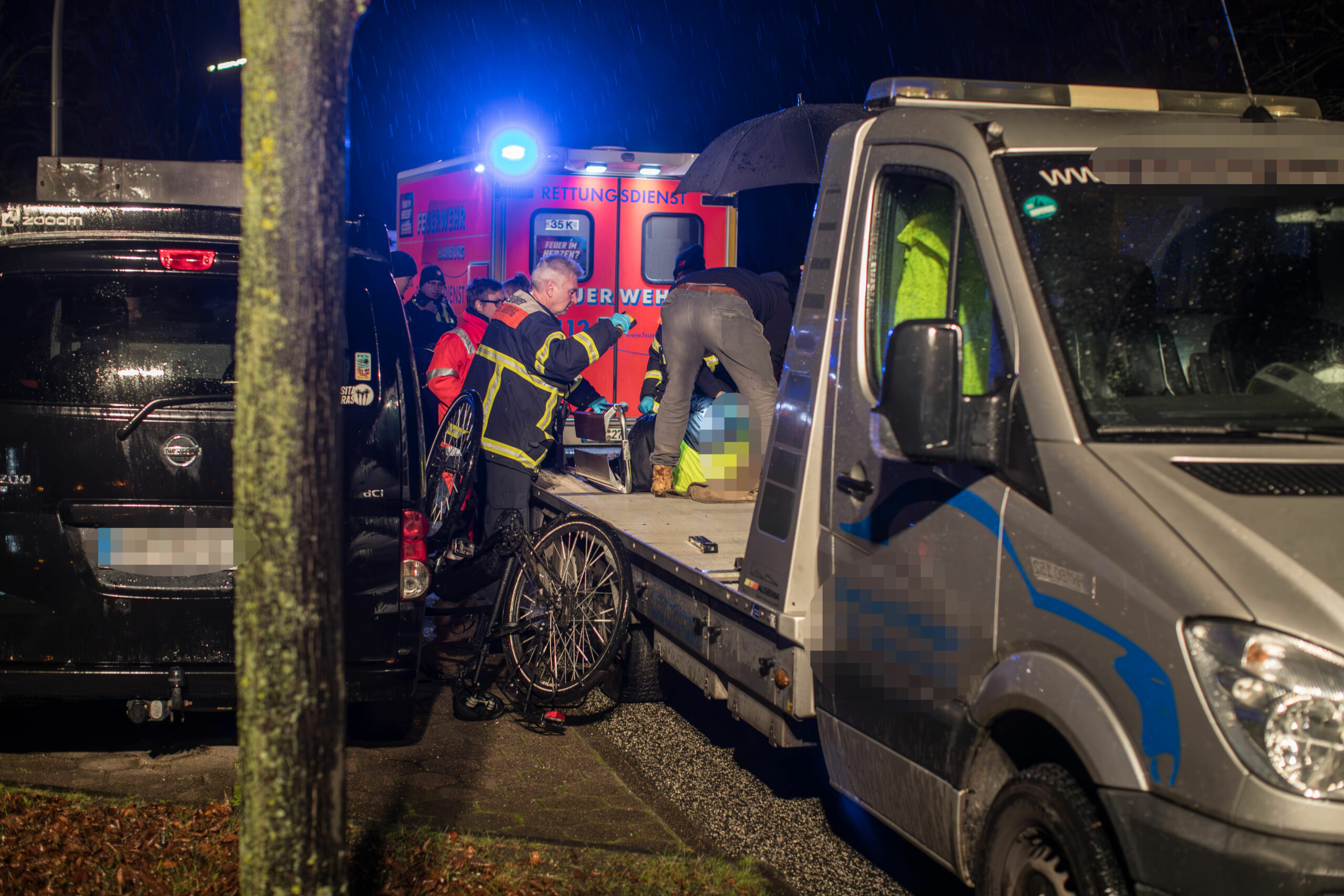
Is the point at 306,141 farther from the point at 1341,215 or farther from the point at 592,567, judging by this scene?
the point at 592,567

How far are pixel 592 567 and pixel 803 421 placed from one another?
7.29 feet

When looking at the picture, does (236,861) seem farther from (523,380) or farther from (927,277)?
(523,380)

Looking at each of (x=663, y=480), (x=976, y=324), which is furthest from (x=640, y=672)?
(x=976, y=324)

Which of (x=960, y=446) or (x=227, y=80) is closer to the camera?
(x=960, y=446)

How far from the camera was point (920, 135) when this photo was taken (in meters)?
3.78

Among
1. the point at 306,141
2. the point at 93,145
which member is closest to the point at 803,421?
the point at 306,141

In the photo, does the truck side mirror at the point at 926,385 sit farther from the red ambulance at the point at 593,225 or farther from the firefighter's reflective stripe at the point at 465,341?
the red ambulance at the point at 593,225

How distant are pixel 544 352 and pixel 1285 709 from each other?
18.1 ft

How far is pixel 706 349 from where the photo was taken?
6883 millimetres

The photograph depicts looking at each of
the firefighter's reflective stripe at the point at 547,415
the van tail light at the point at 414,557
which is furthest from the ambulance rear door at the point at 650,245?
the van tail light at the point at 414,557

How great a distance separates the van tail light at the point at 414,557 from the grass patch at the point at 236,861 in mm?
1016

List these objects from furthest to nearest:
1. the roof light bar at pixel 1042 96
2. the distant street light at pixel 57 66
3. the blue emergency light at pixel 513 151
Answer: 1. the blue emergency light at pixel 513 151
2. the distant street light at pixel 57 66
3. the roof light bar at pixel 1042 96

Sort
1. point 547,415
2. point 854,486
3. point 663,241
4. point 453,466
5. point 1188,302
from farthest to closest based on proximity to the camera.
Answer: point 663,241, point 453,466, point 547,415, point 854,486, point 1188,302

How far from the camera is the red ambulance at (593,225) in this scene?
12.0 meters
